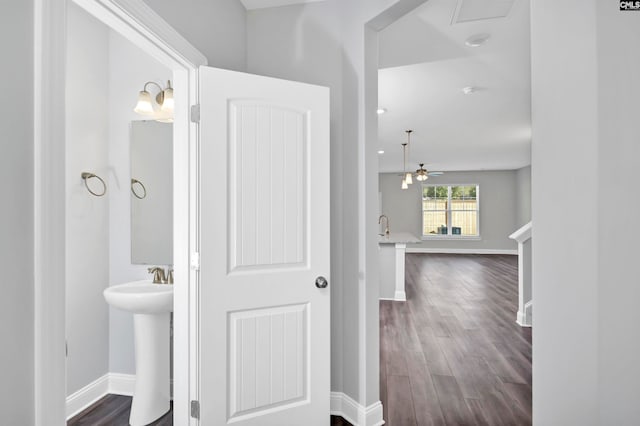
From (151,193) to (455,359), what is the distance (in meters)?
2.84

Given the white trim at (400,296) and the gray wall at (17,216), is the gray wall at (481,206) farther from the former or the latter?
the gray wall at (17,216)

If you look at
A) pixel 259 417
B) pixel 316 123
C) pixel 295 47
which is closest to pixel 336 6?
pixel 295 47

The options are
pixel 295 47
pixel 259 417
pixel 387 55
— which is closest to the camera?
pixel 259 417

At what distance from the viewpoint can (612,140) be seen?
2.50 feet

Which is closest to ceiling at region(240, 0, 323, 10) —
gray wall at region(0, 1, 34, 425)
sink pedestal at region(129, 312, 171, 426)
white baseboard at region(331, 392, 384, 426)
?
gray wall at region(0, 1, 34, 425)

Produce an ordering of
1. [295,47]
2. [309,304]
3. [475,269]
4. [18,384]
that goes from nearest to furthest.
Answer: [18,384]
[309,304]
[295,47]
[475,269]

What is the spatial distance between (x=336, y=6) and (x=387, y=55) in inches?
38.3

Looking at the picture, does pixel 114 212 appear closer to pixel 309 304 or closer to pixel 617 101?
pixel 309 304

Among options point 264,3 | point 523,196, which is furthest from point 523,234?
point 523,196

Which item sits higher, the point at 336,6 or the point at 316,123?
the point at 336,6

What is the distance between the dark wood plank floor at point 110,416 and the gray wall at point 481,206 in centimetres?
979

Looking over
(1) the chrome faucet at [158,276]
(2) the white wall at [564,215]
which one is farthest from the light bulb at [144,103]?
(2) the white wall at [564,215]

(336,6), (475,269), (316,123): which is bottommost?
(475,269)

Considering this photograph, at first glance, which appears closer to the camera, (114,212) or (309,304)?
(309,304)
